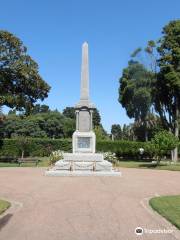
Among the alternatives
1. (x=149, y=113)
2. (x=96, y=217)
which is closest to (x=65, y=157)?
(x=96, y=217)

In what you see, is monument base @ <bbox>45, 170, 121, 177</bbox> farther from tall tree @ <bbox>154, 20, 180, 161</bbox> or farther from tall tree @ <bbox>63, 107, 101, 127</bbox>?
tall tree @ <bbox>63, 107, 101, 127</bbox>

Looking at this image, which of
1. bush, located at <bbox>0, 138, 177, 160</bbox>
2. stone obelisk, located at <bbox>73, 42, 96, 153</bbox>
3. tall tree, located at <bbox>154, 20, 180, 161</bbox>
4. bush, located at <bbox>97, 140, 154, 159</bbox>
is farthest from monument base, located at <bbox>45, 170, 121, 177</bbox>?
bush, located at <bbox>97, 140, 154, 159</bbox>

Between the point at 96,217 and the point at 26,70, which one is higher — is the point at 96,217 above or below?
below

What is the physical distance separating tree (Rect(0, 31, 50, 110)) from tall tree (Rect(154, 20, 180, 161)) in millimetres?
13785

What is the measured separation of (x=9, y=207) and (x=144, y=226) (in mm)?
4485

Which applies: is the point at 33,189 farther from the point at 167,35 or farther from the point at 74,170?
the point at 167,35

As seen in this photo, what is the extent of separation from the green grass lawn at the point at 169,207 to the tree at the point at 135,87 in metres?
38.0

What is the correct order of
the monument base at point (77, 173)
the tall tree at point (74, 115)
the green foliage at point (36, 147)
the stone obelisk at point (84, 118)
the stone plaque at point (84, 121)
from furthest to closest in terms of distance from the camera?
the tall tree at point (74, 115), the green foliage at point (36, 147), the stone plaque at point (84, 121), the stone obelisk at point (84, 118), the monument base at point (77, 173)

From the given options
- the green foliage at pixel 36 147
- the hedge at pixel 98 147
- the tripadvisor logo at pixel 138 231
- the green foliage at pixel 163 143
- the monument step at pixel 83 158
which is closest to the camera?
the tripadvisor logo at pixel 138 231

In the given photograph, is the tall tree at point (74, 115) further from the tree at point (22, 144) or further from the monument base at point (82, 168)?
the monument base at point (82, 168)

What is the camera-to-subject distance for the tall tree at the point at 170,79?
44.7 m

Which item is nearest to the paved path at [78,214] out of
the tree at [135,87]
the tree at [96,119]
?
the tree at [135,87]

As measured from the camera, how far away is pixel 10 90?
39438 mm

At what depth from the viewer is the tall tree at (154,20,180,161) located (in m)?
44.7
